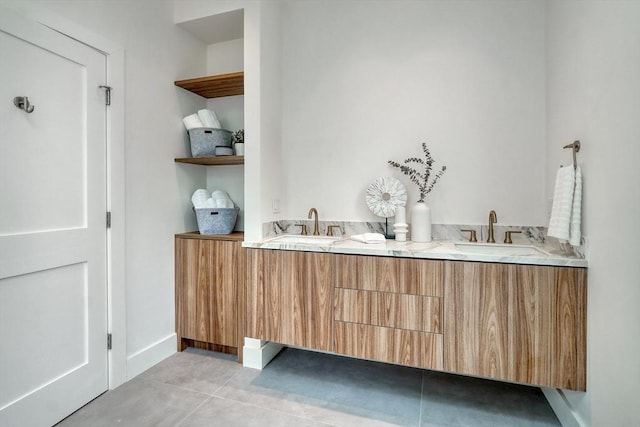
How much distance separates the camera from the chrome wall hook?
1.47 m

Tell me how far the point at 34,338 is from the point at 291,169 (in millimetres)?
1832

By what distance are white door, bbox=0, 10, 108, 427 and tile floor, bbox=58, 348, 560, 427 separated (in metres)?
0.27

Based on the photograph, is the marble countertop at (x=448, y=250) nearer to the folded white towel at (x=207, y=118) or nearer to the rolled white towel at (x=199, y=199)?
the rolled white towel at (x=199, y=199)

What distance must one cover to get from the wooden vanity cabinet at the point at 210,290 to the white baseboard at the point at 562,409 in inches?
76.0

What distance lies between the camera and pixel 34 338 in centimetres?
155

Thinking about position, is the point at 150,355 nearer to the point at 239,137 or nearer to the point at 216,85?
the point at 239,137

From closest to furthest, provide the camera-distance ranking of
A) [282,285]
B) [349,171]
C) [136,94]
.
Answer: [282,285] → [136,94] → [349,171]

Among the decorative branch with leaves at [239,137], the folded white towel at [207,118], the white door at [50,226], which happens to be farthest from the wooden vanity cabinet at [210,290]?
the folded white towel at [207,118]

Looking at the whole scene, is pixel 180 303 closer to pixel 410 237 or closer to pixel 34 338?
pixel 34 338

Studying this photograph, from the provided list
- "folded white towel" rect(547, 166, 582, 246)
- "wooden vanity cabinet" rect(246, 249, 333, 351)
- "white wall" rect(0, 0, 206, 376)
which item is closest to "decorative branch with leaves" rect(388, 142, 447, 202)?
"folded white towel" rect(547, 166, 582, 246)

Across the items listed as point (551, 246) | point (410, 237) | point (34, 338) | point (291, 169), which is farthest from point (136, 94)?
point (551, 246)

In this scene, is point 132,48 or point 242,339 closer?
point 132,48

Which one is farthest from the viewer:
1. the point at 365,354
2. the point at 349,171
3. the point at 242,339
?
the point at 349,171

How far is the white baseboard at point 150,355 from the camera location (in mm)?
2066
